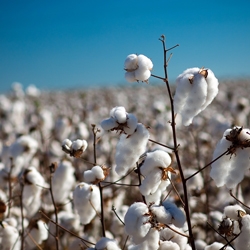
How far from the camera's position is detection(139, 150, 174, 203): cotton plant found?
1461mm

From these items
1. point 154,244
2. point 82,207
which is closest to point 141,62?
point 154,244

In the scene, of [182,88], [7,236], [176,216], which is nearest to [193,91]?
[182,88]

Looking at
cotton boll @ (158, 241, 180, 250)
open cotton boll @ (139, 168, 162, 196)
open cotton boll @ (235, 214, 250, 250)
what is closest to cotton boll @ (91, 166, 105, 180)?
open cotton boll @ (139, 168, 162, 196)

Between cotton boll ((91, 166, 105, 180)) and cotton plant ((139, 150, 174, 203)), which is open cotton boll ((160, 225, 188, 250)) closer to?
cotton plant ((139, 150, 174, 203))

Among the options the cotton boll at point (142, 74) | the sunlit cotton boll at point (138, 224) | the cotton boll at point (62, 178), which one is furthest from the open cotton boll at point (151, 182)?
the cotton boll at point (62, 178)

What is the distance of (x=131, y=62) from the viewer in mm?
1490

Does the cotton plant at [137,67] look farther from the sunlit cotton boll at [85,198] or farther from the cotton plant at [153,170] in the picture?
the sunlit cotton boll at [85,198]

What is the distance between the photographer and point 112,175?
4.94 metres

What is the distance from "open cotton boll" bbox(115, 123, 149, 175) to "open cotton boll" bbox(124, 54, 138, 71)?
0.22 meters

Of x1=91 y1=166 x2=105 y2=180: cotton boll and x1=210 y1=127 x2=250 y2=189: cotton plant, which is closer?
x1=210 y1=127 x2=250 y2=189: cotton plant

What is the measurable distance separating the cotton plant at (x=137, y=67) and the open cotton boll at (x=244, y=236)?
0.65 meters

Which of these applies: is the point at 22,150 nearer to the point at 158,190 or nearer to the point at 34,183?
the point at 34,183

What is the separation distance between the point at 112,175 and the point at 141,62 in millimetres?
3593

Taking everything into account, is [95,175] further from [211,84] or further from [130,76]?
[211,84]
